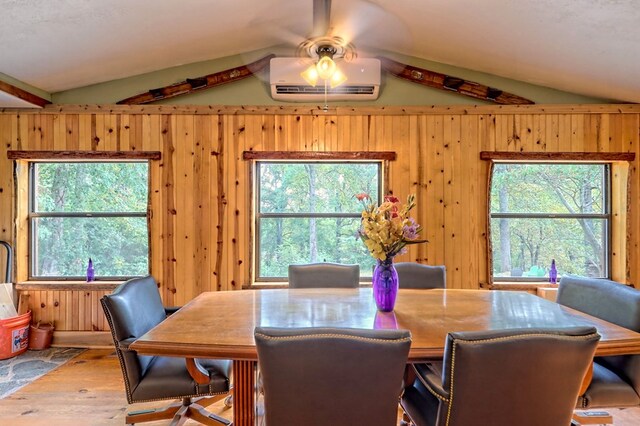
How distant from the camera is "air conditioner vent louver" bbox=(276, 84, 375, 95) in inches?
129

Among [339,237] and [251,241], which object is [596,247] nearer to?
[339,237]

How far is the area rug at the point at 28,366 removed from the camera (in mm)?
2652

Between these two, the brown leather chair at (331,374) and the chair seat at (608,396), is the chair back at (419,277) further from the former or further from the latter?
the brown leather chair at (331,374)

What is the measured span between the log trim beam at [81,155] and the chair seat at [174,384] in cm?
224

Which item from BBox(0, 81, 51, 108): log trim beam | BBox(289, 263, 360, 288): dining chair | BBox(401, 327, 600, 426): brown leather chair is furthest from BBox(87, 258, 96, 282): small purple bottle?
BBox(401, 327, 600, 426): brown leather chair

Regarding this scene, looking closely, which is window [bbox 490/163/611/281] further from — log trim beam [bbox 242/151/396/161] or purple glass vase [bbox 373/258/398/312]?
purple glass vase [bbox 373/258/398/312]

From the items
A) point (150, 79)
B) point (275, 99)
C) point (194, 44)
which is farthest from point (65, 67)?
point (275, 99)

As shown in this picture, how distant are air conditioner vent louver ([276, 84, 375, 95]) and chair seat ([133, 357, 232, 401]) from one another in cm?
253

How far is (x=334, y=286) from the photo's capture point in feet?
8.62

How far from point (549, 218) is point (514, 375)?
2.94 m

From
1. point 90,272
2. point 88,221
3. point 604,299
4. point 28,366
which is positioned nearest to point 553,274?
point 604,299

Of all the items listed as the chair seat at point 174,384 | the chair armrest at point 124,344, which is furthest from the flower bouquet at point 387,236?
the chair armrest at point 124,344

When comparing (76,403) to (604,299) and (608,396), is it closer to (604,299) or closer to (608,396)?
(608,396)

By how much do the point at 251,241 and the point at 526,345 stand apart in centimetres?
269
